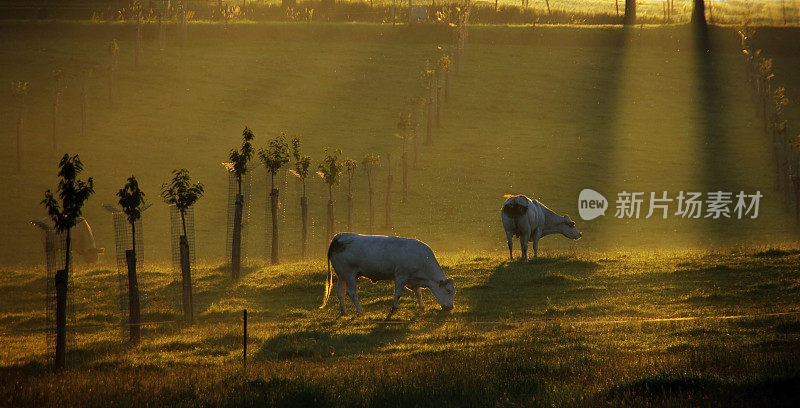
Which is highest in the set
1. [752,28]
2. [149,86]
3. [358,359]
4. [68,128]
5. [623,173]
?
[752,28]

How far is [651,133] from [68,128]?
186 ft

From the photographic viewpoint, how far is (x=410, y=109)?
Result: 90000mm

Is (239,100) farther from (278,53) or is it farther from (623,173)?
(623,173)

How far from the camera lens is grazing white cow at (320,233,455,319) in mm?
24688

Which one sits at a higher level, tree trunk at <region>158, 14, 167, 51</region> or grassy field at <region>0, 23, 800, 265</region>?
tree trunk at <region>158, 14, 167, 51</region>

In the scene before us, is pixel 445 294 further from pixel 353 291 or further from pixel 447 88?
pixel 447 88

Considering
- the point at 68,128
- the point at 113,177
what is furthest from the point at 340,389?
the point at 68,128

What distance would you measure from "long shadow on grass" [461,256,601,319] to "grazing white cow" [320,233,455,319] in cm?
136

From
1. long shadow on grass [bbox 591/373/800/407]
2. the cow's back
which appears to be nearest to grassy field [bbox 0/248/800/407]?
long shadow on grass [bbox 591/373/800/407]

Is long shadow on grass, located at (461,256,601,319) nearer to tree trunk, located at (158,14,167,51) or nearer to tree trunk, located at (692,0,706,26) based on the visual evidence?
tree trunk, located at (158,14,167,51)

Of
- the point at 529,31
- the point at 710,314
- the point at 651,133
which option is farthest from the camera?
the point at 529,31

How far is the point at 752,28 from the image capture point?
356 ft

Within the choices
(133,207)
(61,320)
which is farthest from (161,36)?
(61,320)

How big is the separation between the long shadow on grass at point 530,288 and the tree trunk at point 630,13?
3973 inches
